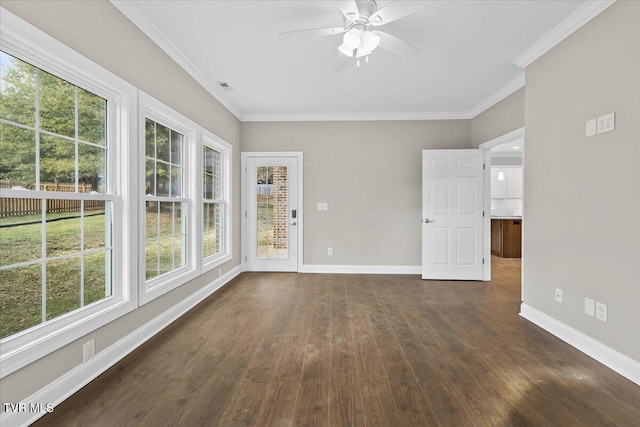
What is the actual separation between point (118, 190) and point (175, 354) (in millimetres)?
1343

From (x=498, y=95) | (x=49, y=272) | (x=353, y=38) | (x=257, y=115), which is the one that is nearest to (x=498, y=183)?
(x=498, y=95)

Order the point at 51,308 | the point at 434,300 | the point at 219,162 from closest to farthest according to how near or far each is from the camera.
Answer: the point at 51,308, the point at 434,300, the point at 219,162

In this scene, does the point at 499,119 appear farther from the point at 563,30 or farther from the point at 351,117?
the point at 351,117

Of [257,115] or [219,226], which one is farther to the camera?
[257,115]

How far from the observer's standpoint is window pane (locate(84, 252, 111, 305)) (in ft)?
6.72

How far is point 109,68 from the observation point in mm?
2115

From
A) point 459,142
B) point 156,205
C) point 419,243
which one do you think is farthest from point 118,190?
point 459,142

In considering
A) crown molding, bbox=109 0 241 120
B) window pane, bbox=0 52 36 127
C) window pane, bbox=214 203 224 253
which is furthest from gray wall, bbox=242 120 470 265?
window pane, bbox=0 52 36 127

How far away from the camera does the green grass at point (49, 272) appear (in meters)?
1.55

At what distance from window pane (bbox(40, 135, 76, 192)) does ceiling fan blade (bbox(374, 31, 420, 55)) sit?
236 cm

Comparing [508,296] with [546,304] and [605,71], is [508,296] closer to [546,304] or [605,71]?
[546,304]

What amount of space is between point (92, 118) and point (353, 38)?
78.7 inches

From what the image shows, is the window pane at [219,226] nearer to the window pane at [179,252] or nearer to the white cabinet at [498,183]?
the window pane at [179,252]

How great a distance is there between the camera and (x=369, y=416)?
162 centimetres
